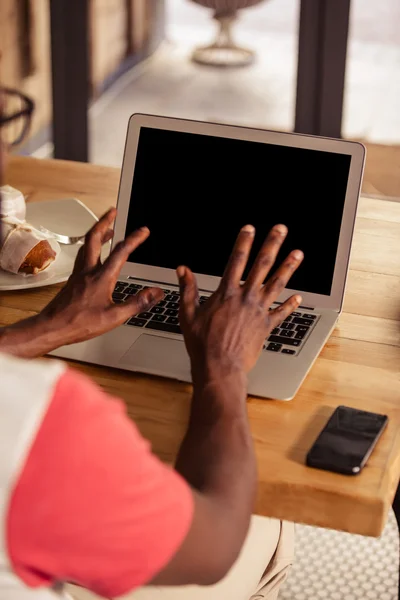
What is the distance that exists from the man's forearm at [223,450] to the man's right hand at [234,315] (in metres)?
0.03

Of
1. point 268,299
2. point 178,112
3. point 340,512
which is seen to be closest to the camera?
point 340,512

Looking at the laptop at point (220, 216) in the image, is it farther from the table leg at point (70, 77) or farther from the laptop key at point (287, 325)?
the table leg at point (70, 77)

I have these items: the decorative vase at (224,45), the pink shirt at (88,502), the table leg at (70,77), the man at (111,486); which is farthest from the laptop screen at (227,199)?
the table leg at (70,77)

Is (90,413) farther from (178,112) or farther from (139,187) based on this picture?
(178,112)

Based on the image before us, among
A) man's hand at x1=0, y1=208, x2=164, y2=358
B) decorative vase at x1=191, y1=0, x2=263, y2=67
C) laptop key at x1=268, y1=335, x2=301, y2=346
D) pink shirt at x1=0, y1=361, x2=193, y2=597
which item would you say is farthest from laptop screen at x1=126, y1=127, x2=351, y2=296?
decorative vase at x1=191, y1=0, x2=263, y2=67

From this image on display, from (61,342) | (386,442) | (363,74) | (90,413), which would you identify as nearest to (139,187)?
(61,342)

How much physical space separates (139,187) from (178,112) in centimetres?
219

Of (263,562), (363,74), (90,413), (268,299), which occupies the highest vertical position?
(90,413)

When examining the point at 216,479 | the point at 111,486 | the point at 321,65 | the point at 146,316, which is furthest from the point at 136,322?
the point at 321,65

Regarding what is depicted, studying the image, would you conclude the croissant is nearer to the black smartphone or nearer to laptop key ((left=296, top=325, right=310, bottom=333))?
laptop key ((left=296, top=325, right=310, bottom=333))

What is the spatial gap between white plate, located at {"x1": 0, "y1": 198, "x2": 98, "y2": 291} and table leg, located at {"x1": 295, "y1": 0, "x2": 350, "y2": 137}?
173cm

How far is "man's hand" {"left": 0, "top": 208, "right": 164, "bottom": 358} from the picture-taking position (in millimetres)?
1181

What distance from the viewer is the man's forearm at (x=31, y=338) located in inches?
46.2

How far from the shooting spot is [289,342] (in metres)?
1.29
